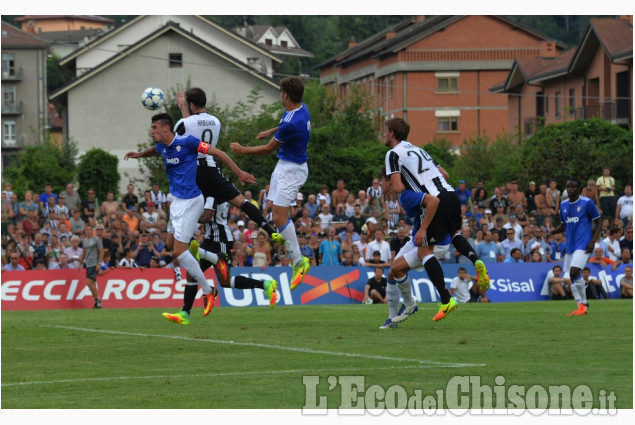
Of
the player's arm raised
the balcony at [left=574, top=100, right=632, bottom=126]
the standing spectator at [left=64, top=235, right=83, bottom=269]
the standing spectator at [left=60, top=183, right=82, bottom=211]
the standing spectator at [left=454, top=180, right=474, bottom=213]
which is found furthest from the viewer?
the balcony at [left=574, top=100, right=632, bottom=126]

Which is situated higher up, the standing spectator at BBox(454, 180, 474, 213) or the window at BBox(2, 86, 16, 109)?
the window at BBox(2, 86, 16, 109)

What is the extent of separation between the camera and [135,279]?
27.9 m

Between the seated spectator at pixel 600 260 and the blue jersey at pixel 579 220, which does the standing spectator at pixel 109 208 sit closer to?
the seated spectator at pixel 600 260

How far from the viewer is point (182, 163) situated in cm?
1461

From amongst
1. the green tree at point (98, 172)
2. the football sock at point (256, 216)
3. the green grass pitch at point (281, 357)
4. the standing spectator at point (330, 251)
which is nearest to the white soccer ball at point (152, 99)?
the football sock at point (256, 216)

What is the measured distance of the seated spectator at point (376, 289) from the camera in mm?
27672

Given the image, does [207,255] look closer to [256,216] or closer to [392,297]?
[256,216]

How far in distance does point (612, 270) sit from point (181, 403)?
808 inches

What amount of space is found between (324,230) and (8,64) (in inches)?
3000

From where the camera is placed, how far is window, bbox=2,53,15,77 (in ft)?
326

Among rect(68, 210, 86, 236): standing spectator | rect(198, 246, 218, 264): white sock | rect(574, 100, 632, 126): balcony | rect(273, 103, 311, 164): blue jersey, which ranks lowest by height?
rect(198, 246, 218, 264): white sock

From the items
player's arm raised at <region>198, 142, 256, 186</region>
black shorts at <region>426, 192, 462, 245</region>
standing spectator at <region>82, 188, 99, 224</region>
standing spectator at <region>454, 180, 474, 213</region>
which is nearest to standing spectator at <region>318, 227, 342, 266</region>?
standing spectator at <region>454, 180, 474, 213</region>

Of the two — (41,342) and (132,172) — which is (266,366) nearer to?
(41,342)

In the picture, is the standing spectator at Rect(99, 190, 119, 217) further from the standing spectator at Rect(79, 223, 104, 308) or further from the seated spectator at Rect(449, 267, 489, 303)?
the seated spectator at Rect(449, 267, 489, 303)
